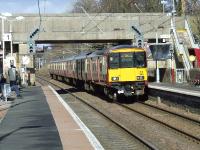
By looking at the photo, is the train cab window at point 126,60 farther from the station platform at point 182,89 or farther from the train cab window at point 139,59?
the station platform at point 182,89

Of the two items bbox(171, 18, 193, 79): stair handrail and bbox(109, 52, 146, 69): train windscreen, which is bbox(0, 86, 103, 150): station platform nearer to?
bbox(109, 52, 146, 69): train windscreen

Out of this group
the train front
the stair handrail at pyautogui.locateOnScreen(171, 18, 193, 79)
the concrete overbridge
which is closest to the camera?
the train front

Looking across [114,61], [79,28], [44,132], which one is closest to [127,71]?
[114,61]

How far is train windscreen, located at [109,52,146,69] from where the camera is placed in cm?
2930

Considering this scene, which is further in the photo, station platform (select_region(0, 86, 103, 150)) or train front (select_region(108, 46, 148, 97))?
train front (select_region(108, 46, 148, 97))

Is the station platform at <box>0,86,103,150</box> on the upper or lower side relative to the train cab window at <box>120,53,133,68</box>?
lower

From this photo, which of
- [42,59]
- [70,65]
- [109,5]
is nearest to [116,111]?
[70,65]

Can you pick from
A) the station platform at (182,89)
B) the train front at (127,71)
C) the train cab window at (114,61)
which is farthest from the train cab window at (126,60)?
the station platform at (182,89)

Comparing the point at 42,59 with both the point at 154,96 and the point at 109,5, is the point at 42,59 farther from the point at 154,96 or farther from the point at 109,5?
the point at 154,96

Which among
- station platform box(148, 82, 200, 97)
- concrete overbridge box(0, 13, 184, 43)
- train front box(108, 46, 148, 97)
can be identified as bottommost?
station platform box(148, 82, 200, 97)

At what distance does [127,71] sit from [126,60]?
585 millimetres

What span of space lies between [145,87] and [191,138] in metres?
14.2

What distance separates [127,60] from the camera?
29.4 m

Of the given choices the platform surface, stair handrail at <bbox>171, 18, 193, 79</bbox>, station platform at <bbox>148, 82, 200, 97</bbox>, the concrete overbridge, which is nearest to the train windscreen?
station platform at <bbox>148, 82, 200, 97</bbox>
